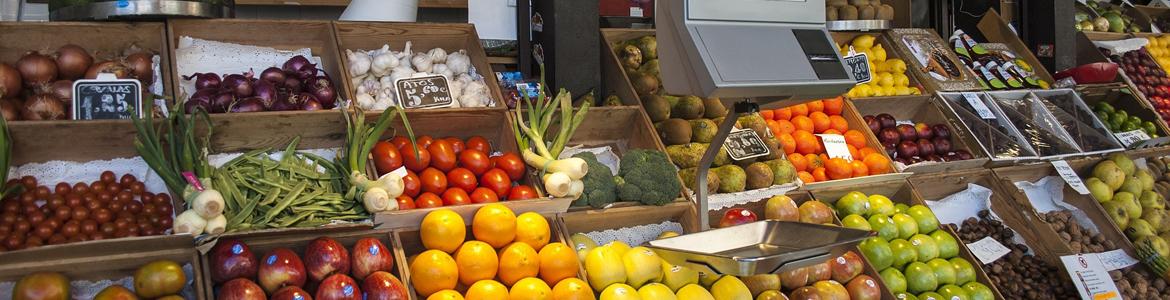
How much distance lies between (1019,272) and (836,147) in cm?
92

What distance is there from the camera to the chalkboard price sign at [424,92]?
3.20 metres

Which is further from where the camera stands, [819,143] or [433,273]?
[819,143]

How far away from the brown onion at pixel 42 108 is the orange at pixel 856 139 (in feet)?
10.4

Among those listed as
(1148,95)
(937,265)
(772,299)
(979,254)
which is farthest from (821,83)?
(1148,95)

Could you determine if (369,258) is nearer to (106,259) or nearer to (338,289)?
(338,289)

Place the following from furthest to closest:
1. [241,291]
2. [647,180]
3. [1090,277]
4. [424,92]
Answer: [1090,277]
[424,92]
[647,180]
[241,291]

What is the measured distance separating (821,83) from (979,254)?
1.97 metres

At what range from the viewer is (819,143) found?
151 inches

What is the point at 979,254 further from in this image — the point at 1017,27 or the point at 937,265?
the point at 1017,27

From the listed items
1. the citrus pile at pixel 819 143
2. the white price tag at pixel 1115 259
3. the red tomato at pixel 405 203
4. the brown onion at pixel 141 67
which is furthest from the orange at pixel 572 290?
the white price tag at pixel 1115 259

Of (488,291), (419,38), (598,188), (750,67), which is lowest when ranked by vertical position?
(488,291)

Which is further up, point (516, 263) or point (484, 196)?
point (484, 196)

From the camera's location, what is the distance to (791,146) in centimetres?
373

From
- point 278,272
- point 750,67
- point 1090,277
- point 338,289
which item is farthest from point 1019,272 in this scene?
point 278,272
